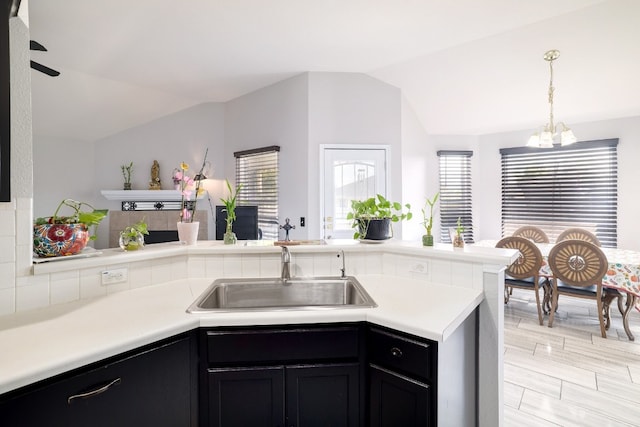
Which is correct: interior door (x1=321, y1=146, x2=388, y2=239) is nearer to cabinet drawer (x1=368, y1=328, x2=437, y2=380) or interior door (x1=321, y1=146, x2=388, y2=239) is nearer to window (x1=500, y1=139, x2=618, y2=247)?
window (x1=500, y1=139, x2=618, y2=247)

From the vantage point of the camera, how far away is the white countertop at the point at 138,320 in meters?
0.97

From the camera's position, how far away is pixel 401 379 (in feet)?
4.10

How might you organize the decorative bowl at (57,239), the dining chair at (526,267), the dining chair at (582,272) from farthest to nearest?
1. the dining chair at (526,267)
2. the dining chair at (582,272)
3. the decorative bowl at (57,239)

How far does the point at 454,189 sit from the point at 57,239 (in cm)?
507

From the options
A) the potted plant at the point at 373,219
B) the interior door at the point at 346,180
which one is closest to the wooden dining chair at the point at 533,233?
the interior door at the point at 346,180

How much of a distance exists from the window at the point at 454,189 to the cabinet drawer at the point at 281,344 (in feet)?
14.0

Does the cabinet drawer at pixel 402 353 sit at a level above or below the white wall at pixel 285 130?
below

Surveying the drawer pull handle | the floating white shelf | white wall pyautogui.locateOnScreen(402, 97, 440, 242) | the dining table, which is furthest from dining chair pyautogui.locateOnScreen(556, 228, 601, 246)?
the floating white shelf

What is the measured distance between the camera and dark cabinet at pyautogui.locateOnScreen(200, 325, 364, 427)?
1.28 meters

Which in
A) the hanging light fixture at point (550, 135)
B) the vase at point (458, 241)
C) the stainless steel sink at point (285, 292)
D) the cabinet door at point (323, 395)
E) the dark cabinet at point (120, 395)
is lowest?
the cabinet door at point (323, 395)

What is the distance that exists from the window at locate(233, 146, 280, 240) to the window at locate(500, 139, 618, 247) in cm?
349

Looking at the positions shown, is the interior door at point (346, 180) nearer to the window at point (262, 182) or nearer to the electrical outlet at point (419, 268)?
the window at point (262, 182)

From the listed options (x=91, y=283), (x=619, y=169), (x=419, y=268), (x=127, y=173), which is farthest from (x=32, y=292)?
(x=619, y=169)

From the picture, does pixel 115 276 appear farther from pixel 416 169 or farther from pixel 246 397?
pixel 416 169
